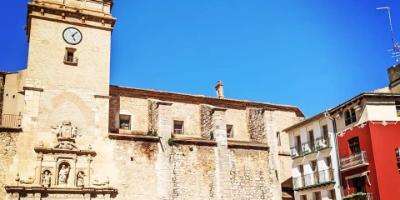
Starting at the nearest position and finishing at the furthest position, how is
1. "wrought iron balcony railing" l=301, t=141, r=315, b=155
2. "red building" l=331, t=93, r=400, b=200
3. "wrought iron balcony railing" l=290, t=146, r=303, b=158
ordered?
"red building" l=331, t=93, r=400, b=200
"wrought iron balcony railing" l=301, t=141, r=315, b=155
"wrought iron balcony railing" l=290, t=146, r=303, b=158

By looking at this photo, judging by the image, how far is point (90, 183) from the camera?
2348 centimetres

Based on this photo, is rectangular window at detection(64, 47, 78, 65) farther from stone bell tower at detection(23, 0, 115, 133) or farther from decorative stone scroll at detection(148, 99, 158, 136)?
decorative stone scroll at detection(148, 99, 158, 136)

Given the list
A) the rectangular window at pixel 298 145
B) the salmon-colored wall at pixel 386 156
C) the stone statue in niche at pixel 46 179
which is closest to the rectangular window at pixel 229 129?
the rectangular window at pixel 298 145

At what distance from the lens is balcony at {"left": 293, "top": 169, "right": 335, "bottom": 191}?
25.9 m

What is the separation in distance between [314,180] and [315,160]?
118 centimetres

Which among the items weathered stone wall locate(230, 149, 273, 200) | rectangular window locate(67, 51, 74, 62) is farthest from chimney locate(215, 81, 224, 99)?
rectangular window locate(67, 51, 74, 62)

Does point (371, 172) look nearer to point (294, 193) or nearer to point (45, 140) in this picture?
point (294, 193)

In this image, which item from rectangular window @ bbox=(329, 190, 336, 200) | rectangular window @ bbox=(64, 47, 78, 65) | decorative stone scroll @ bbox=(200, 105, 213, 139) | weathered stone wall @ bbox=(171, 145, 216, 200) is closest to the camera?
rectangular window @ bbox=(64, 47, 78, 65)

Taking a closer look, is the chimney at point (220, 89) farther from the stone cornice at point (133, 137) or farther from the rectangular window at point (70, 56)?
the rectangular window at point (70, 56)

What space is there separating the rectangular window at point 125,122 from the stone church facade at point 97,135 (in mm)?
63

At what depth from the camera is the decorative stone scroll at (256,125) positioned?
30.9m

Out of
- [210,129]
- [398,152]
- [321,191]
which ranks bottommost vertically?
[321,191]

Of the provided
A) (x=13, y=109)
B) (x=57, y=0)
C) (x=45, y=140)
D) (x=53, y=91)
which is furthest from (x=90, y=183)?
(x=57, y=0)

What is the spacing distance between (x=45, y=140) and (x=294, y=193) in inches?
600
